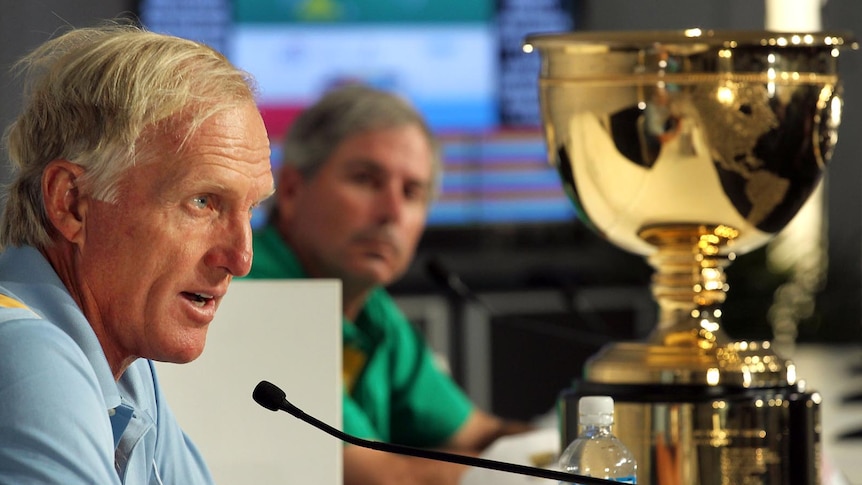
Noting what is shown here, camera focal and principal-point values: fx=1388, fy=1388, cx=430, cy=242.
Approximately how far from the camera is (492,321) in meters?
4.54

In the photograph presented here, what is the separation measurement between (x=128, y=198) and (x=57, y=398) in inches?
8.0

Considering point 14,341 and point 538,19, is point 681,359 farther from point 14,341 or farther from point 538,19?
point 538,19

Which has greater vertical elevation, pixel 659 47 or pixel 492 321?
pixel 659 47

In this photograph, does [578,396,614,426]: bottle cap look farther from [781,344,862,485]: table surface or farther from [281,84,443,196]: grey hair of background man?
[281,84,443,196]: grey hair of background man

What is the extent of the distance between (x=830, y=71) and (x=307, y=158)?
3.97 feet

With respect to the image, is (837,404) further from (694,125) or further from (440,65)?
Result: (440,65)

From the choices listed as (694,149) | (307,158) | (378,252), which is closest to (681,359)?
(694,149)

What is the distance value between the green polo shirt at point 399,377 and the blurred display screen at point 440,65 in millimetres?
1910

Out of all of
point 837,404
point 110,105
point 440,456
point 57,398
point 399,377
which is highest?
point 110,105

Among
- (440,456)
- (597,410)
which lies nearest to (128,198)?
(440,456)

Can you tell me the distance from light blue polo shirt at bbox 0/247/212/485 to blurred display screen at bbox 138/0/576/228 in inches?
130

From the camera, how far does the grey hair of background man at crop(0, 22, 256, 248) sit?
1018 millimetres

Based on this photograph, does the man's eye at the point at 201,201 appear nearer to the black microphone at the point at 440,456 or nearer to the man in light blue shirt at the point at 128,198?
the man in light blue shirt at the point at 128,198

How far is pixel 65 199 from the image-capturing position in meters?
1.05
